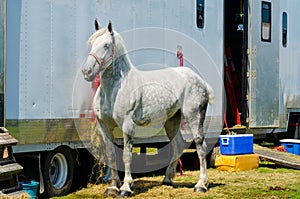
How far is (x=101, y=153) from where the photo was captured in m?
8.88

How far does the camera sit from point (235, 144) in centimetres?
1162

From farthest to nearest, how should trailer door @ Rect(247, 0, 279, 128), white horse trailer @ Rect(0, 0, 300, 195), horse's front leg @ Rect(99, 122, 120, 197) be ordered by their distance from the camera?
trailer door @ Rect(247, 0, 279, 128) → horse's front leg @ Rect(99, 122, 120, 197) → white horse trailer @ Rect(0, 0, 300, 195)

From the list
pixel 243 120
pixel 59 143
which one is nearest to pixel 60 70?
pixel 59 143

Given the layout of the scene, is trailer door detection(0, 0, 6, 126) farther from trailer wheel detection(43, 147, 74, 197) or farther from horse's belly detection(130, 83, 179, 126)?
horse's belly detection(130, 83, 179, 126)

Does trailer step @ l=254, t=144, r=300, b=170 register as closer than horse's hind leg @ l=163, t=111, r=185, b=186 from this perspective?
No

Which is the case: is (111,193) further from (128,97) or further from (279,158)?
(279,158)

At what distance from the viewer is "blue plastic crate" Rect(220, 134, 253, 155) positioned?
11.6 meters

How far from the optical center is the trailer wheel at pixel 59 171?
8.20 metres

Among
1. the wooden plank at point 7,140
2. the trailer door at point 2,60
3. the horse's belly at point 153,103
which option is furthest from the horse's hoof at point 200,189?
the trailer door at point 2,60

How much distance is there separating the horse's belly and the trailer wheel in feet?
3.96

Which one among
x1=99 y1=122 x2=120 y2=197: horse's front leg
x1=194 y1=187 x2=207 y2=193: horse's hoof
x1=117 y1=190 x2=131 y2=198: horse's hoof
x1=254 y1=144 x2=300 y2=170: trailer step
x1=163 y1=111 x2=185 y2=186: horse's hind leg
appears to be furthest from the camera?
x1=254 y1=144 x2=300 y2=170: trailer step

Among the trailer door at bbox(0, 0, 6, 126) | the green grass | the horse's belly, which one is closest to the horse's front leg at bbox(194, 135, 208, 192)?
the green grass

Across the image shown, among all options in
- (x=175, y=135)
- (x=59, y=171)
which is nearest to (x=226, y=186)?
(x=175, y=135)

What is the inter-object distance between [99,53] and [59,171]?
6.47 feet
